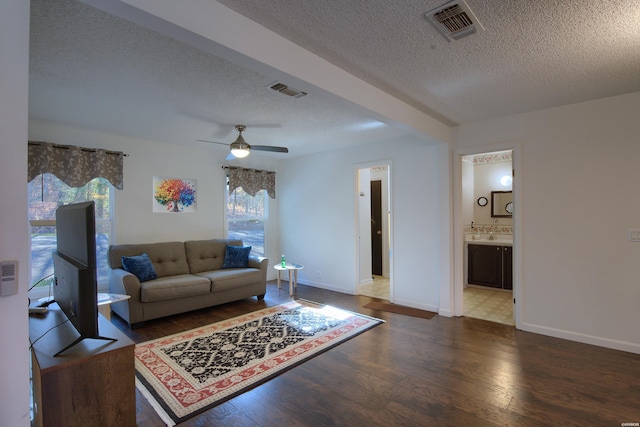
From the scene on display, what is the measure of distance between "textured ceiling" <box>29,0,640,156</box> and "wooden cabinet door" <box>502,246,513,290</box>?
8.73ft

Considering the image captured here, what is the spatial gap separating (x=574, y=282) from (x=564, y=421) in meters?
1.79

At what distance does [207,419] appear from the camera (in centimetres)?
210

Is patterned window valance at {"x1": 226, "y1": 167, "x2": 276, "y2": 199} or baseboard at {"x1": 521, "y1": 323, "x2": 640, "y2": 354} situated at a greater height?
patterned window valance at {"x1": 226, "y1": 167, "x2": 276, "y2": 199}

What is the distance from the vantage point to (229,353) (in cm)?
303

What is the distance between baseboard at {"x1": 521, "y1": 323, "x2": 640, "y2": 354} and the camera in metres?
3.04

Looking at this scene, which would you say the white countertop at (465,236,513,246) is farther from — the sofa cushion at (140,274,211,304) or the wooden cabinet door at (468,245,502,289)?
the sofa cushion at (140,274,211,304)

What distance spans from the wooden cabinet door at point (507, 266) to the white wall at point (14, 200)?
19.3 feet

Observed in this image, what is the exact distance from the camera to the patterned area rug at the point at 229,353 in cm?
236

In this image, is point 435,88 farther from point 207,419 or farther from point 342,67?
point 207,419

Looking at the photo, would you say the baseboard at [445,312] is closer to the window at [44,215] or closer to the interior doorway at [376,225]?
the interior doorway at [376,225]

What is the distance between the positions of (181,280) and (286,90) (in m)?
2.76

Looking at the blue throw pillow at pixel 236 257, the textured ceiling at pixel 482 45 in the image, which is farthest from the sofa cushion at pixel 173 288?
the textured ceiling at pixel 482 45

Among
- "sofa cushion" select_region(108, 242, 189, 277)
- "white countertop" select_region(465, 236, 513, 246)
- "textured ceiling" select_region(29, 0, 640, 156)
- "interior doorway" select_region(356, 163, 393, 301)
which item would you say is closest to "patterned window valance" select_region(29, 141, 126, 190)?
"textured ceiling" select_region(29, 0, 640, 156)

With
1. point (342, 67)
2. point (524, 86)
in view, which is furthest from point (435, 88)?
point (342, 67)
